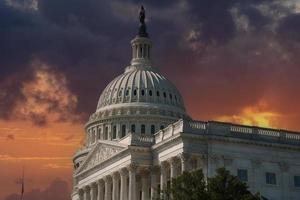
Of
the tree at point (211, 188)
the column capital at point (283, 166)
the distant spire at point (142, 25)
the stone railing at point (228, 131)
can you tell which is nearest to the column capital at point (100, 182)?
the stone railing at point (228, 131)

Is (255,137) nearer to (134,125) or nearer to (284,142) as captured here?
(284,142)

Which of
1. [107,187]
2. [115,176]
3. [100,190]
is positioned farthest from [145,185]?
[100,190]

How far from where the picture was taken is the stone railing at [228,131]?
107 m

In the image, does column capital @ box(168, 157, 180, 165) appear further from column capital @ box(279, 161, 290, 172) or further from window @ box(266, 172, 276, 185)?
column capital @ box(279, 161, 290, 172)

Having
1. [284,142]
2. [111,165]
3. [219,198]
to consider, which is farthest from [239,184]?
[111,165]

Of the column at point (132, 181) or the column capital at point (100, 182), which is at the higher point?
the column capital at point (100, 182)

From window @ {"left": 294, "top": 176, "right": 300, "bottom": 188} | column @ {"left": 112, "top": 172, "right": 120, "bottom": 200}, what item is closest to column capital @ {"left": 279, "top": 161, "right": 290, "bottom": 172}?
window @ {"left": 294, "top": 176, "right": 300, "bottom": 188}

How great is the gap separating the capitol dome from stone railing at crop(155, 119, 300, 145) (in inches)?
2208

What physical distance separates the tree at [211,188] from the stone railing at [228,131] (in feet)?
79.3

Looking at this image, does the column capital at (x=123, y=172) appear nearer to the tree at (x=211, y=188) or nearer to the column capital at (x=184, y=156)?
the column capital at (x=184, y=156)

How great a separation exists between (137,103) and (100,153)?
46042 millimetres

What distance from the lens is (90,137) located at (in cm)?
18500

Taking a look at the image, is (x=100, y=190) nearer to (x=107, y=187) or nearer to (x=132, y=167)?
(x=107, y=187)

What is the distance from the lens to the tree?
3105 inches
